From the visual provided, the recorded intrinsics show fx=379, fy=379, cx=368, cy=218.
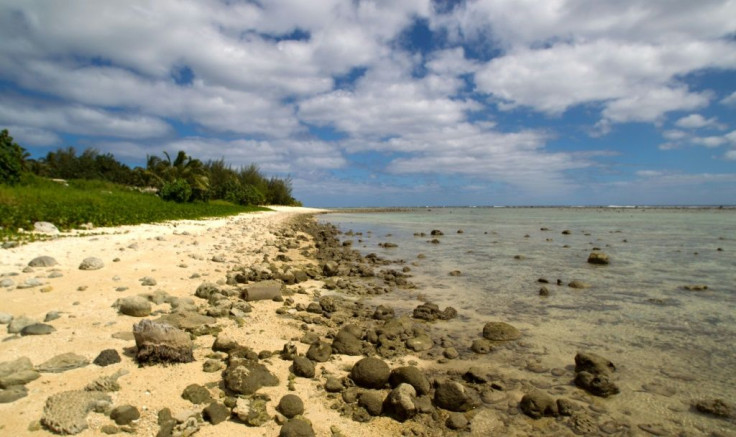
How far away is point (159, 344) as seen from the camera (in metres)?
4.17

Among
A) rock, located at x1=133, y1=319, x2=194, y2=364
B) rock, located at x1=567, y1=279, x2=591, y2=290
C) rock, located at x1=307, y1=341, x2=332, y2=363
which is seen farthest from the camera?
rock, located at x1=567, y1=279, x2=591, y2=290

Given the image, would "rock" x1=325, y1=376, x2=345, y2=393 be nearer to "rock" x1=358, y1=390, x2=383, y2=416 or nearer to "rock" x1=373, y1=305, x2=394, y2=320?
"rock" x1=358, y1=390, x2=383, y2=416

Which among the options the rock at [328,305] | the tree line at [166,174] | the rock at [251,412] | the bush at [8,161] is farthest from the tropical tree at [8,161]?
the rock at [251,412]

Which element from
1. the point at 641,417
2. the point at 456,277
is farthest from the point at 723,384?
the point at 456,277

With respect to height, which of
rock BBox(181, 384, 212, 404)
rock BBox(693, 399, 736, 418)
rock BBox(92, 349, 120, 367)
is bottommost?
rock BBox(693, 399, 736, 418)

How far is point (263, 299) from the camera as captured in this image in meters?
7.45

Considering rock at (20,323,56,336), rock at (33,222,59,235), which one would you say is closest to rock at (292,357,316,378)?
rock at (20,323,56,336)

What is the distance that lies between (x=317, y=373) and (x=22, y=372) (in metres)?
2.86

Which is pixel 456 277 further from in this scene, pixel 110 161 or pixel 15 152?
pixel 110 161

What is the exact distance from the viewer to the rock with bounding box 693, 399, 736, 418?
4059 mm

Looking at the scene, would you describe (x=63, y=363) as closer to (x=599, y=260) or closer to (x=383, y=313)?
(x=383, y=313)

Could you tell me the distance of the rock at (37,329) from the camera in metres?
4.52

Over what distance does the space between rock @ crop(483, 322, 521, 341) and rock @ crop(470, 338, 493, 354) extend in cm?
24

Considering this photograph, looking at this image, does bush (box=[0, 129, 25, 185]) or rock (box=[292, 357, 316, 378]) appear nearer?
rock (box=[292, 357, 316, 378])
